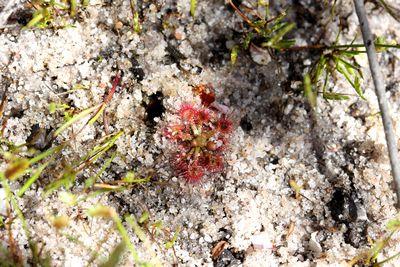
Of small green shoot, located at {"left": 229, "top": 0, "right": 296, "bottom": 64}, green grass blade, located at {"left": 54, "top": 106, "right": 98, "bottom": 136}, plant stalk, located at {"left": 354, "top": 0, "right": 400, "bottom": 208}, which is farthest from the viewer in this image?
small green shoot, located at {"left": 229, "top": 0, "right": 296, "bottom": 64}

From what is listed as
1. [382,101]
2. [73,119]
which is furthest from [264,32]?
[73,119]

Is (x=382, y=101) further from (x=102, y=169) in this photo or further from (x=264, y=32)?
(x=102, y=169)

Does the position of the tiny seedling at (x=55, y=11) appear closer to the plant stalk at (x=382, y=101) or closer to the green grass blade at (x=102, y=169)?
the green grass blade at (x=102, y=169)

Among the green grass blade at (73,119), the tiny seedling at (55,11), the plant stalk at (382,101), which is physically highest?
the plant stalk at (382,101)

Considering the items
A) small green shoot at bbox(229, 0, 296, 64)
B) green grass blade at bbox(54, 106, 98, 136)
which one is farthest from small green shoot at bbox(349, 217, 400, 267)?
green grass blade at bbox(54, 106, 98, 136)

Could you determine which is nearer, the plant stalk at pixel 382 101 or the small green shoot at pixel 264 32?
the plant stalk at pixel 382 101

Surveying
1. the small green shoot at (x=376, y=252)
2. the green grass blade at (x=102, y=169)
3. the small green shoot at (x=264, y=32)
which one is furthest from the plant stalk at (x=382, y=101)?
the green grass blade at (x=102, y=169)

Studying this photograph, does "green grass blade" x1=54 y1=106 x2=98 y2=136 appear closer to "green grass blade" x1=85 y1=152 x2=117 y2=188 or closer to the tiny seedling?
"green grass blade" x1=85 y1=152 x2=117 y2=188

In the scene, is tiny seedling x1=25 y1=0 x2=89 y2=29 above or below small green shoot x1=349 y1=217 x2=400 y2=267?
above

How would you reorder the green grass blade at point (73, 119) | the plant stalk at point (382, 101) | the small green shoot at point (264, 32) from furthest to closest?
the small green shoot at point (264, 32) < the plant stalk at point (382, 101) < the green grass blade at point (73, 119)

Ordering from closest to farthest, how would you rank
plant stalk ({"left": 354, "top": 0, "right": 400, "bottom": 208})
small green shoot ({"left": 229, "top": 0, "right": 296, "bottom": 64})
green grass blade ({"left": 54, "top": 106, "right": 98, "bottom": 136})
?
green grass blade ({"left": 54, "top": 106, "right": 98, "bottom": 136})
plant stalk ({"left": 354, "top": 0, "right": 400, "bottom": 208})
small green shoot ({"left": 229, "top": 0, "right": 296, "bottom": 64})

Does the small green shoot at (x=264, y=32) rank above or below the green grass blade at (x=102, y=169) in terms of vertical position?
above

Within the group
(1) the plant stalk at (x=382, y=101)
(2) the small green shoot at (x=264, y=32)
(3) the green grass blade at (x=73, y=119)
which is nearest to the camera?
(3) the green grass blade at (x=73, y=119)
